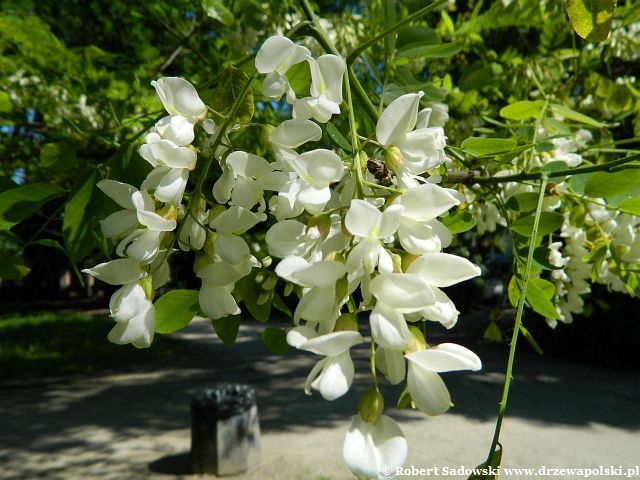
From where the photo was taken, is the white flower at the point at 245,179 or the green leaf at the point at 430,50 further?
the green leaf at the point at 430,50

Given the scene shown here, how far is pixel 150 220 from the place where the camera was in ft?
1.30

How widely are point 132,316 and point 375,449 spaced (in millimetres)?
209

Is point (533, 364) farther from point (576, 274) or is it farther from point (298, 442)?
point (576, 274)

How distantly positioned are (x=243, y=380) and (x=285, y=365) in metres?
0.67

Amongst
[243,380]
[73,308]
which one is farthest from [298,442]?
[73,308]

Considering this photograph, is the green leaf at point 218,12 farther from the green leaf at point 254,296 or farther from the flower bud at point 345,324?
the flower bud at point 345,324

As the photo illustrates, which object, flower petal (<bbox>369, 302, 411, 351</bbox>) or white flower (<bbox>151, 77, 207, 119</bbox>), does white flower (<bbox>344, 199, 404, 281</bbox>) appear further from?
white flower (<bbox>151, 77, 207, 119</bbox>)

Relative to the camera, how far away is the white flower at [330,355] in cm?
33

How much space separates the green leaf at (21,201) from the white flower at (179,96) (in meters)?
0.30

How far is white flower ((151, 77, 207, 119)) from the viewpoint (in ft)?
1.38

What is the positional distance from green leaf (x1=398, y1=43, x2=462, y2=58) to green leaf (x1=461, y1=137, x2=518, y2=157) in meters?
0.22

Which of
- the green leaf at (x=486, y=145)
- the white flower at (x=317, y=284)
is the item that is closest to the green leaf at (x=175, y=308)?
the white flower at (x=317, y=284)

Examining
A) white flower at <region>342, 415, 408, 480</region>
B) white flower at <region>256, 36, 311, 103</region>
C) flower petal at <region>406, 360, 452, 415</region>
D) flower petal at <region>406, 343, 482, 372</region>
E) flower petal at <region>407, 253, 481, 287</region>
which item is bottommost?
white flower at <region>342, 415, 408, 480</region>

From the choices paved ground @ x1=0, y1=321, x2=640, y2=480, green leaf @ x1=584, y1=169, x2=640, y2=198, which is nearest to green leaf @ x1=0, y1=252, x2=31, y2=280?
green leaf @ x1=584, y1=169, x2=640, y2=198
